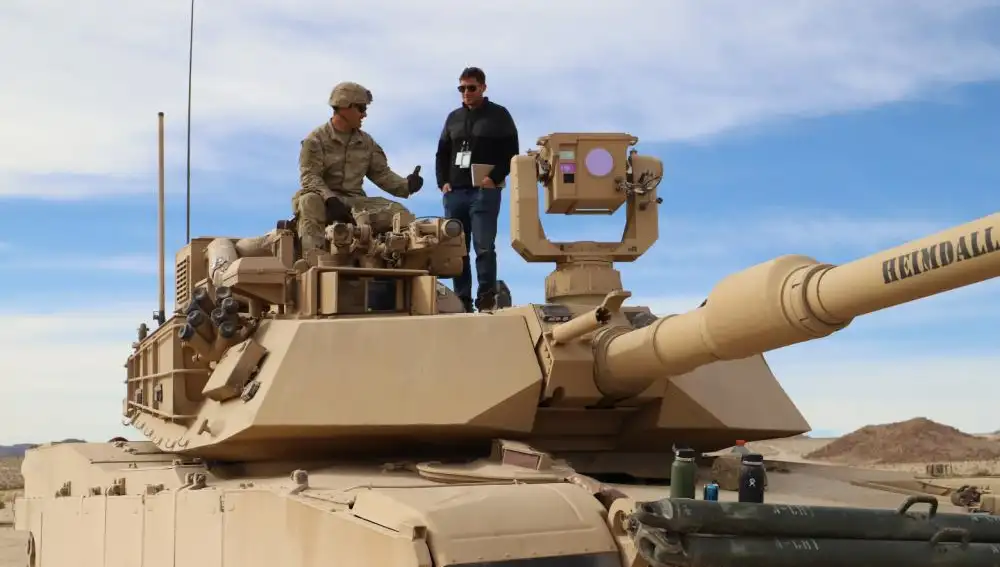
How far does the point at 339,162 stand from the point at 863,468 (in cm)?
547

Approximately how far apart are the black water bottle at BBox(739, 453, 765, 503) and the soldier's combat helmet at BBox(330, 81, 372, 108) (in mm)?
6330

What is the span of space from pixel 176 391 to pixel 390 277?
7.78 ft

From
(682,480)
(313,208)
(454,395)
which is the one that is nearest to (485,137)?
(313,208)

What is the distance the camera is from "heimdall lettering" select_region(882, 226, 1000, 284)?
5168mm

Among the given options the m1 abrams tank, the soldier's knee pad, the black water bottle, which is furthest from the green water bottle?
the soldier's knee pad

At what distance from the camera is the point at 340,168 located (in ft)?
39.0

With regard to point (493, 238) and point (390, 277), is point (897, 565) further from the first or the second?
point (493, 238)

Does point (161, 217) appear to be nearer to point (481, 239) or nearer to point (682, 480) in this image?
point (481, 239)

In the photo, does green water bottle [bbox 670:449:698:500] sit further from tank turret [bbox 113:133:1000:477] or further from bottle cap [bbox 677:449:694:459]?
tank turret [bbox 113:133:1000:477]

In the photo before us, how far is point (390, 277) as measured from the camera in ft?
32.3

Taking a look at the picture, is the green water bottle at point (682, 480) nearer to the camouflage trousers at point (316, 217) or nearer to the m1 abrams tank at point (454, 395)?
the m1 abrams tank at point (454, 395)

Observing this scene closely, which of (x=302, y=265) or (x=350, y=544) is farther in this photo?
(x=302, y=265)

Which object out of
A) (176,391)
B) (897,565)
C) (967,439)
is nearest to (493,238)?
(176,391)

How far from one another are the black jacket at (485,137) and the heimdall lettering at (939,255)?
21.1ft
